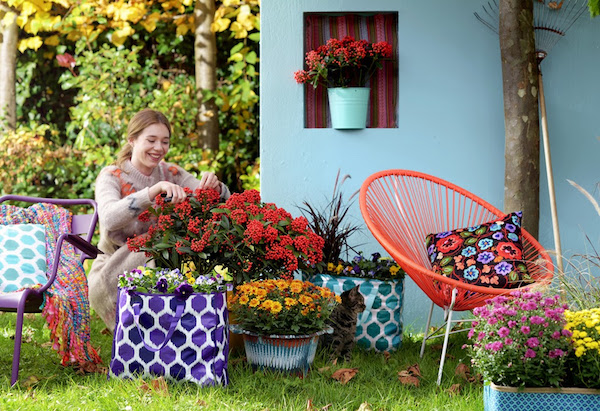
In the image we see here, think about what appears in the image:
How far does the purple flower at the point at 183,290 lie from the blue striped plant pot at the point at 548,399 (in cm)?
115

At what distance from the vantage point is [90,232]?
3346mm

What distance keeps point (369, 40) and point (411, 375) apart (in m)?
1.88

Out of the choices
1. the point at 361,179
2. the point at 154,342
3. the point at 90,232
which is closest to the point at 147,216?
the point at 90,232

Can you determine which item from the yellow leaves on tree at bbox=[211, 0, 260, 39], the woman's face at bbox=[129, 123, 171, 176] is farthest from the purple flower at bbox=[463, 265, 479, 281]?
the yellow leaves on tree at bbox=[211, 0, 260, 39]

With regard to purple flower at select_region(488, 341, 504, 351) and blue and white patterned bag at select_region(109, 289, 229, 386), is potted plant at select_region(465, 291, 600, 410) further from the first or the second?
blue and white patterned bag at select_region(109, 289, 229, 386)

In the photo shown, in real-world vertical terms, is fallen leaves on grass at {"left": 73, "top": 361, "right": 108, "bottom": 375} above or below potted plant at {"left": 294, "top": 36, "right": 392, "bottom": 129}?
below

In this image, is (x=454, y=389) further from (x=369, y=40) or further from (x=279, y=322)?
(x=369, y=40)

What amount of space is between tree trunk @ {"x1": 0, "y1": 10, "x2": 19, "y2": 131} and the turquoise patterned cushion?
3.34 metres

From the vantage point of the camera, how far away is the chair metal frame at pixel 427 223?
307 cm

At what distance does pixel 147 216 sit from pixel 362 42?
1487 mm

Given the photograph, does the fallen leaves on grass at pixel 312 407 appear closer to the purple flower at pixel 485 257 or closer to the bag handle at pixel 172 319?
the bag handle at pixel 172 319

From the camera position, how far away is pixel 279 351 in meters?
2.99

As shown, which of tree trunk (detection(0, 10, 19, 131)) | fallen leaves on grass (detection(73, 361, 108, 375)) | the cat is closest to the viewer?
fallen leaves on grass (detection(73, 361, 108, 375))

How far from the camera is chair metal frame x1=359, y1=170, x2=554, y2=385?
3.07 m
